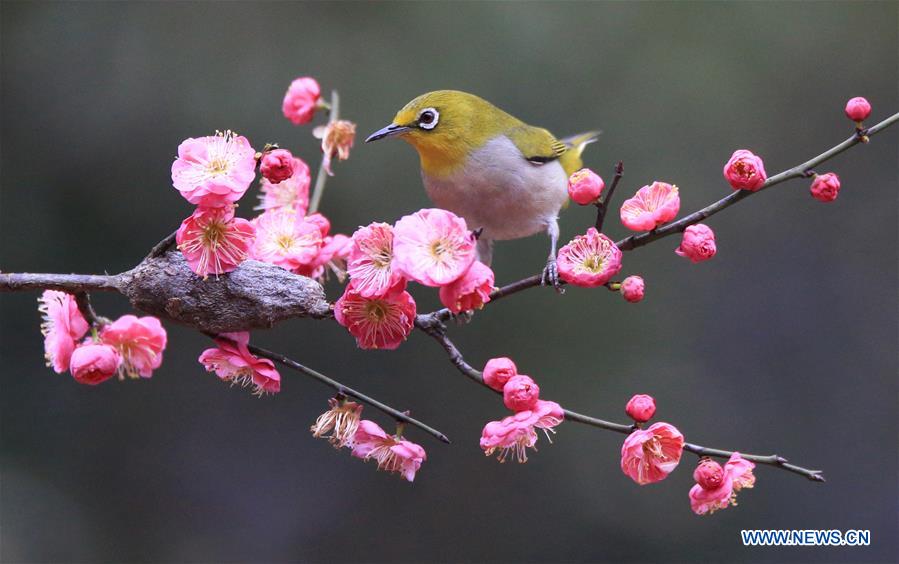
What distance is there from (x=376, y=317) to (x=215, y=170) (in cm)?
37

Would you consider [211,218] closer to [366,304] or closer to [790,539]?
[366,304]

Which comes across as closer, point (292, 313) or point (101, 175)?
point (292, 313)

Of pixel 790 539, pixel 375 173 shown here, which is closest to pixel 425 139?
pixel 790 539

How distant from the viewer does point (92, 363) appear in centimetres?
152

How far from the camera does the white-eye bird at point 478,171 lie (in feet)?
7.85

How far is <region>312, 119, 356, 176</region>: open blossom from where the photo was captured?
2041 mm

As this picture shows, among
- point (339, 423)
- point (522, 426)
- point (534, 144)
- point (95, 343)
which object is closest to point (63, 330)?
point (95, 343)

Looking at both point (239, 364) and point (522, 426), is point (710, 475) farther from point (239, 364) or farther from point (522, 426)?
point (239, 364)

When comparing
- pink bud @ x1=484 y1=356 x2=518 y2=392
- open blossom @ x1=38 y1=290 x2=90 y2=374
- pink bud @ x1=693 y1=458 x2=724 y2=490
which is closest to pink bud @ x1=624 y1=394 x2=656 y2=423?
pink bud @ x1=693 y1=458 x2=724 y2=490

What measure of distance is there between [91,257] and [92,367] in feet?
9.20

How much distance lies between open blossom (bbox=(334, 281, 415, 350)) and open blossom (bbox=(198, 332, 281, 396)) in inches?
7.3

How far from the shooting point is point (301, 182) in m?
1.91

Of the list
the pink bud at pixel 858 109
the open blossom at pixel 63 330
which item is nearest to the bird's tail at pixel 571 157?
the pink bud at pixel 858 109

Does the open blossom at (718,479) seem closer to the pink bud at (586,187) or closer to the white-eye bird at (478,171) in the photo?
the pink bud at (586,187)
